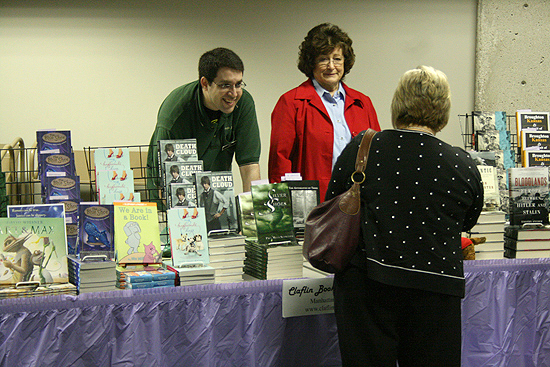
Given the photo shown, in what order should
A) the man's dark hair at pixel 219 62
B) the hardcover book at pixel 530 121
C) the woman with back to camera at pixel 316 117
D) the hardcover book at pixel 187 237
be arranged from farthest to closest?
the woman with back to camera at pixel 316 117
the hardcover book at pixel 530 121
the man's dark hair at pixel 219 62
the hardcover book at pixel 187 237

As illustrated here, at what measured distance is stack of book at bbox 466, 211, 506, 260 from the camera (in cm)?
252

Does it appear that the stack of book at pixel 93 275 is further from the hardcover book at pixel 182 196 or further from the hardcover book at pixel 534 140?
the hardcover book at pixel 534 140

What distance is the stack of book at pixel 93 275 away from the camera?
1.97m

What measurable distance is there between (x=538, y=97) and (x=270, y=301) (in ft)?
15.2

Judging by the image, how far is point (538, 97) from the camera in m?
5.59

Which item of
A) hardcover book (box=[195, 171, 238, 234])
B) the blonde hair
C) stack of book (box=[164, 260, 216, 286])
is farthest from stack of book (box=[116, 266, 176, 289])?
the blonde hair

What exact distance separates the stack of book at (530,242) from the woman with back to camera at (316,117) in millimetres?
1035

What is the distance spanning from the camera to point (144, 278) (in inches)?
78.9

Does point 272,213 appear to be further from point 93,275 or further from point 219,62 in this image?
point 219,62

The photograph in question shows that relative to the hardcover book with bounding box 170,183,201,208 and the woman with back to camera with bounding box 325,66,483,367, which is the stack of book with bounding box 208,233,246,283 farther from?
the woman with back to camera with bounding box 325,66,483,367

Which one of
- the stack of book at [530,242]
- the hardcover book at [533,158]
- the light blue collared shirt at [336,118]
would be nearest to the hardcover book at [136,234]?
the light blue collared shirt at [336,118]

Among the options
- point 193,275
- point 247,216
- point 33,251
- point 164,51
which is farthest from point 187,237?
point 164,51

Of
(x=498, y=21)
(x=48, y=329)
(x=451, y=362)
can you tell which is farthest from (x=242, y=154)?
(x=498, y=21)

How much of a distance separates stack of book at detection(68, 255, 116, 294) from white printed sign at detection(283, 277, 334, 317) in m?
0.66
